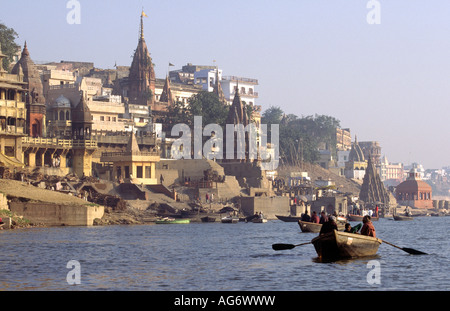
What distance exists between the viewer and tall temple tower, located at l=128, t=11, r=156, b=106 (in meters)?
126

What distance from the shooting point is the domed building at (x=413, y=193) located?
179 m

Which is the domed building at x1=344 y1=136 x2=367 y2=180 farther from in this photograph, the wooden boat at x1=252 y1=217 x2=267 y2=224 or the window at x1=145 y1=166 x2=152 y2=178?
the window at x1=145 y1=166 x2=152 y2=178

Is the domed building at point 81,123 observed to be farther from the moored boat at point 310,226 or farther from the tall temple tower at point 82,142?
the moored boat at point 310,226

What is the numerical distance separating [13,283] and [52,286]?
157 centimetres

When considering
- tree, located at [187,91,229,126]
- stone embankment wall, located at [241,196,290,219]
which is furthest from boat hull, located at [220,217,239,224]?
→ tree, located at [187,91,229,126]

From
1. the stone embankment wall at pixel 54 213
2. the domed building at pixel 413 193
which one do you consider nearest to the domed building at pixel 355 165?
the domed building at pixel 413 193

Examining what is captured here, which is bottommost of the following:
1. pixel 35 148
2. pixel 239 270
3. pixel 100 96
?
pixel 239 270

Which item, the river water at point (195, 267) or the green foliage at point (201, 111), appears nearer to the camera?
the river water at point (195, 267)

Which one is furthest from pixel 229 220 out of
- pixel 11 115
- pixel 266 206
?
pixel 11 115

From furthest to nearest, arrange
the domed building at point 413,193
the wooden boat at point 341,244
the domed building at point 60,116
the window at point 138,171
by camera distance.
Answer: the domed building at point 413,193
the domed building at point 60,116
the window at point 138,171
the wooden boat at point 341,244

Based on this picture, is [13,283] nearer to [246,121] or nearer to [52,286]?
[52,286]

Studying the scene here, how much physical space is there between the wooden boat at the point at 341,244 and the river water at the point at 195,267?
1.45 ft

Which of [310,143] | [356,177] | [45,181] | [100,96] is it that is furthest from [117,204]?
[356,177]

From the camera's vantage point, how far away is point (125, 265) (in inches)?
1443
